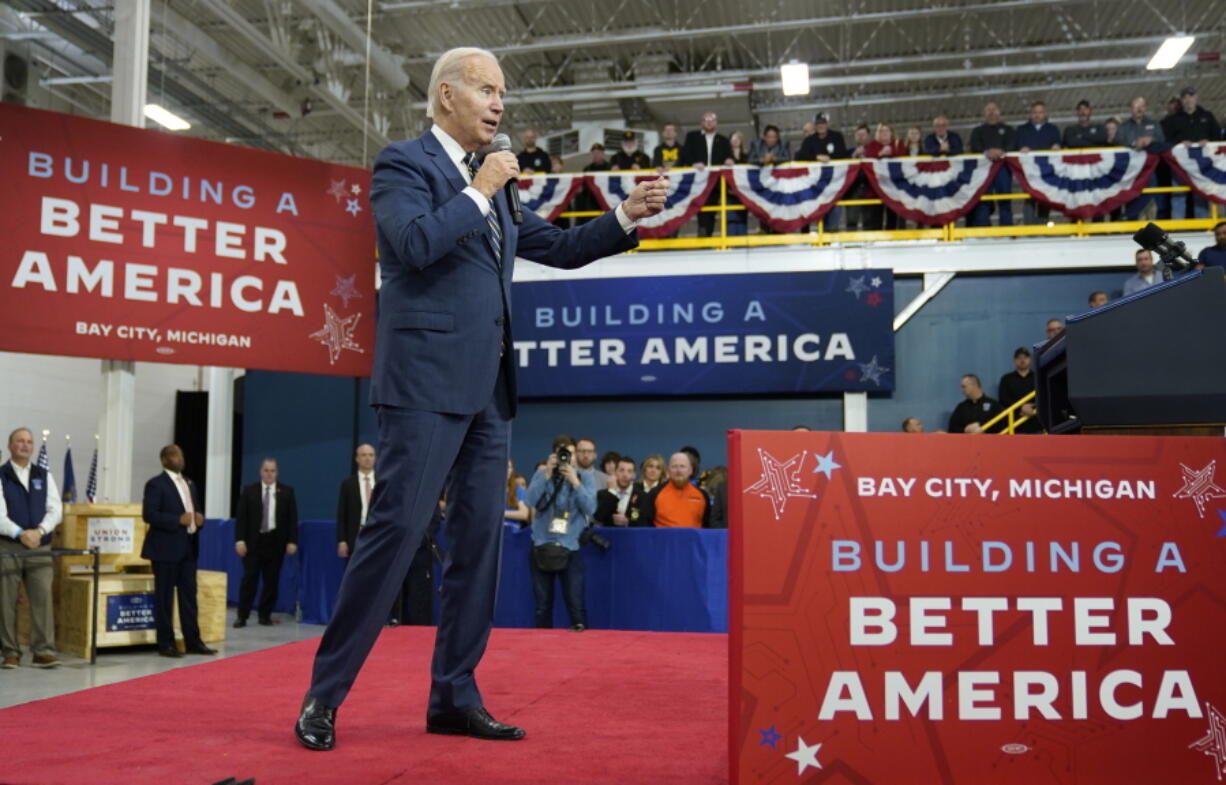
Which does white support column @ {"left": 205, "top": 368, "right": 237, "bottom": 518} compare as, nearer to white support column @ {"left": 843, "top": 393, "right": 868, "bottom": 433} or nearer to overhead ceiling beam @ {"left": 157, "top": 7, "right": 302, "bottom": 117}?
overhead ceiling beam @ {"left": 157, "top": 7, "right": 302, "bottom": 117}

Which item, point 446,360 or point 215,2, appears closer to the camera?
point 446,360

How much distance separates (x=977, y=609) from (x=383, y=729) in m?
1.49

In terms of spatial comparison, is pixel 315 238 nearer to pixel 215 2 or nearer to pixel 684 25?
pixel 215 2

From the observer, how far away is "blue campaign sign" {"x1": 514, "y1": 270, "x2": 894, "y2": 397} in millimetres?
11836

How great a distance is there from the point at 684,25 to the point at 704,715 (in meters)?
15.9

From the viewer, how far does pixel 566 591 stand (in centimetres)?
824

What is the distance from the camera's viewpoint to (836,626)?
7.03ft

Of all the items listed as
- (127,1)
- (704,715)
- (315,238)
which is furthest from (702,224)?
(704,715)

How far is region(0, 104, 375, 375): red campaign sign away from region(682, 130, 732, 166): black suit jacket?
16.9 ft

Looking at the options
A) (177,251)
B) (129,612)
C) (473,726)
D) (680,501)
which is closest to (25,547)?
(129,612)

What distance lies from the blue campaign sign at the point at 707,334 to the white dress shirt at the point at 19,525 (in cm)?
535

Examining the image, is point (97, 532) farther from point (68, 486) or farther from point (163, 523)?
point (68, 486)

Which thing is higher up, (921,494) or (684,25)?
(684,25)

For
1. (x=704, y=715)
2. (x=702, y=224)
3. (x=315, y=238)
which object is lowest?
(x=704, y=715)
